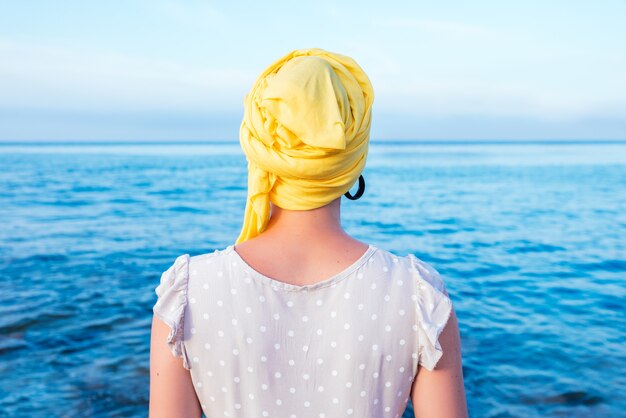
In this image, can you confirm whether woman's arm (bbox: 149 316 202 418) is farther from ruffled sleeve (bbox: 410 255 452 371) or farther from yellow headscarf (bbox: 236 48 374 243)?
ruffled sleeve (bbox: 410 255 452 371)

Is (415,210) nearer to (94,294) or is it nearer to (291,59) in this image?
(94,294)

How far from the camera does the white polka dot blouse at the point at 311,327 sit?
1.48 m

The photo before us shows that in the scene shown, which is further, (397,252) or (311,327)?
(397,252)

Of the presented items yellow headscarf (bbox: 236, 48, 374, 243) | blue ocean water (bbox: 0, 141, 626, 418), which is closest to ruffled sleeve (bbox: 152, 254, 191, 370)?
yellow headscarf (bbox: 236, 48, 374, 243)

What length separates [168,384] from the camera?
62.0 inches

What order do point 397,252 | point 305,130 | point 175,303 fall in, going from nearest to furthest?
point 305,130 → point 175,303 → point 397,252

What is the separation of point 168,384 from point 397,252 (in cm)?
1024

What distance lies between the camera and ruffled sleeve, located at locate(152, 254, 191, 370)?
1.50m

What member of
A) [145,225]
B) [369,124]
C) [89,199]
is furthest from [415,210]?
[369,124]

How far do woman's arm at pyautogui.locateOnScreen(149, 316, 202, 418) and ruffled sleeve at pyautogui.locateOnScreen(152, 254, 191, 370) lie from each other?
0.03 metres

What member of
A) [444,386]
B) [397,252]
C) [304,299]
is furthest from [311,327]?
[397,252]

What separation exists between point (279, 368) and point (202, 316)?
0.23 meters

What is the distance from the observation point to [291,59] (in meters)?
1.53

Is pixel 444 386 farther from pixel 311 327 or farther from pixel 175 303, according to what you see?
→ pixel 175 303
